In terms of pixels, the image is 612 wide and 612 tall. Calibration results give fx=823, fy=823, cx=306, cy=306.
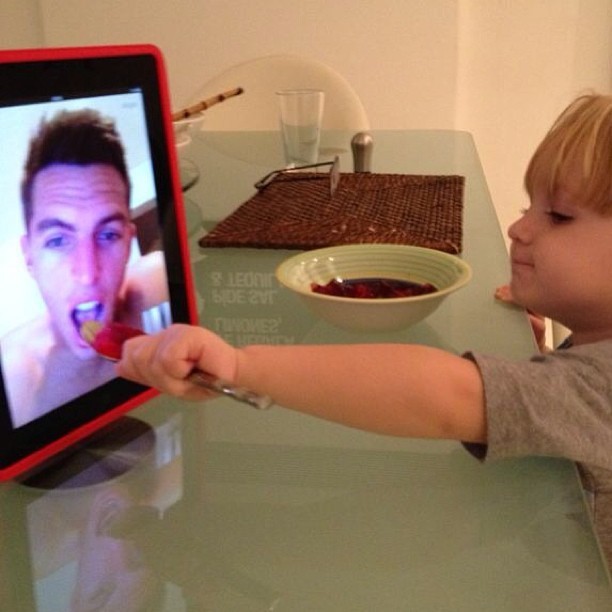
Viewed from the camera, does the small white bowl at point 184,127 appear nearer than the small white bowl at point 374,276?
No

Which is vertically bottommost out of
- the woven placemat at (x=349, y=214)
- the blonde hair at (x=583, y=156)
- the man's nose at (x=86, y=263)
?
the woven placemat at (x=349, y=214)

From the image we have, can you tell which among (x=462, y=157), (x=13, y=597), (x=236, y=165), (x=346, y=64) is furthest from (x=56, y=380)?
(x=346, y=64)

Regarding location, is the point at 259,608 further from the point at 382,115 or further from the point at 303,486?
the point at 382,115

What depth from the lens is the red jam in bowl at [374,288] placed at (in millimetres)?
746

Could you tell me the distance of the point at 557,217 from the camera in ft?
2.19

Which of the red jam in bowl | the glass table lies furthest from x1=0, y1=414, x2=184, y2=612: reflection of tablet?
the red jam in bowl

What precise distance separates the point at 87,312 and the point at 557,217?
38 centimetres

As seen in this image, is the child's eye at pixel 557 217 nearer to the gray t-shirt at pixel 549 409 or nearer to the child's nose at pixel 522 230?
the child's nose at pixel 522 230

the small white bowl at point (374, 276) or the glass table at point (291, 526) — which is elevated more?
the small white bowl at point (374, 276)

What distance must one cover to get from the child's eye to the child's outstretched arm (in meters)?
0.21

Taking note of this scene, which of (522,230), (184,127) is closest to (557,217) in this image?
(522,230)

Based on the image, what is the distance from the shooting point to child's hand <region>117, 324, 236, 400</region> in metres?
0.48

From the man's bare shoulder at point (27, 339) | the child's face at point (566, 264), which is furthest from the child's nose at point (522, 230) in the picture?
the man's bare shoulder at point (27, 339)

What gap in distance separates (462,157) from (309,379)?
98cm
